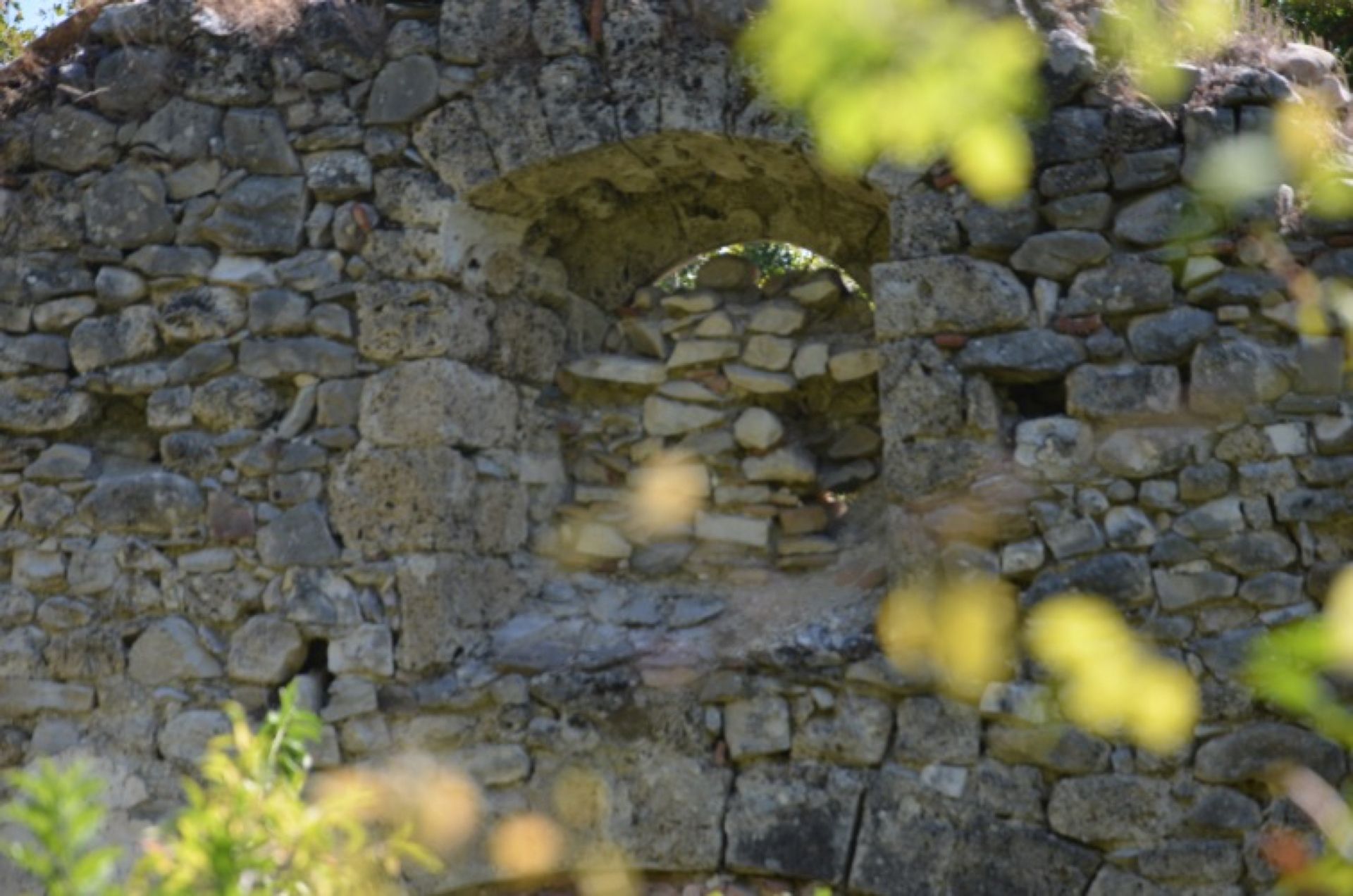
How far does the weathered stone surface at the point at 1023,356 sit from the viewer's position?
3.68 meters

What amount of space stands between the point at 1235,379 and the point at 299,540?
2.42 meters

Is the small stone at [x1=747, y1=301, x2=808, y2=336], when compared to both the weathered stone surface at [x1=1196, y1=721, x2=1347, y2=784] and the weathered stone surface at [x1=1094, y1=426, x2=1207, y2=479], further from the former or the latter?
the weathered stone surface at [x1=1196, y1=721, x2=1347, y2=784]

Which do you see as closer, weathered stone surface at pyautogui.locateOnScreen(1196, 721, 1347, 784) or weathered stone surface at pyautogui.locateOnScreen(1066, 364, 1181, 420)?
weathered stone surface at pyautogui.locateOnScreen(1196, 721, 1347, 784)

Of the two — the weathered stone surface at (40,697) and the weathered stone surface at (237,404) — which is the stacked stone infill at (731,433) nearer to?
the weathered stone surface at (237,404)

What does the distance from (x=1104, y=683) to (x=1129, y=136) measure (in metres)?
1.31

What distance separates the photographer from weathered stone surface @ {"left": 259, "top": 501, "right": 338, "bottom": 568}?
414 centimetres

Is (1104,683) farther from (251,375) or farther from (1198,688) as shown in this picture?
(251,375)

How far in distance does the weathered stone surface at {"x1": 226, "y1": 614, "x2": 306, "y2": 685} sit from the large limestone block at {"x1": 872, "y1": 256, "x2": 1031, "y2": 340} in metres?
1.76

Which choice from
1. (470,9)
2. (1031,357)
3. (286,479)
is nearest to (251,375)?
(286,479)

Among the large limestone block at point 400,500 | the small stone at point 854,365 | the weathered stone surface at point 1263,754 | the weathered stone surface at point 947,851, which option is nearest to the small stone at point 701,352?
the small stone at point 854,365

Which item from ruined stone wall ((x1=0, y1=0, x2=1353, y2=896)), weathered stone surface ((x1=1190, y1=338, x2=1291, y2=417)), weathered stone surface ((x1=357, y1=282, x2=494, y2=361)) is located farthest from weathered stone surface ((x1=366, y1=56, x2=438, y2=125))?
weathered stone surface ((x1=1190, y1=338, x2=1291, y2=417))

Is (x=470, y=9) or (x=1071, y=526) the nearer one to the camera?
(x=1071, y=526)

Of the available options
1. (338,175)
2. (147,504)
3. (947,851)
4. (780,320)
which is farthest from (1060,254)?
(147,504)

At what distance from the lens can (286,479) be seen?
165 inches
